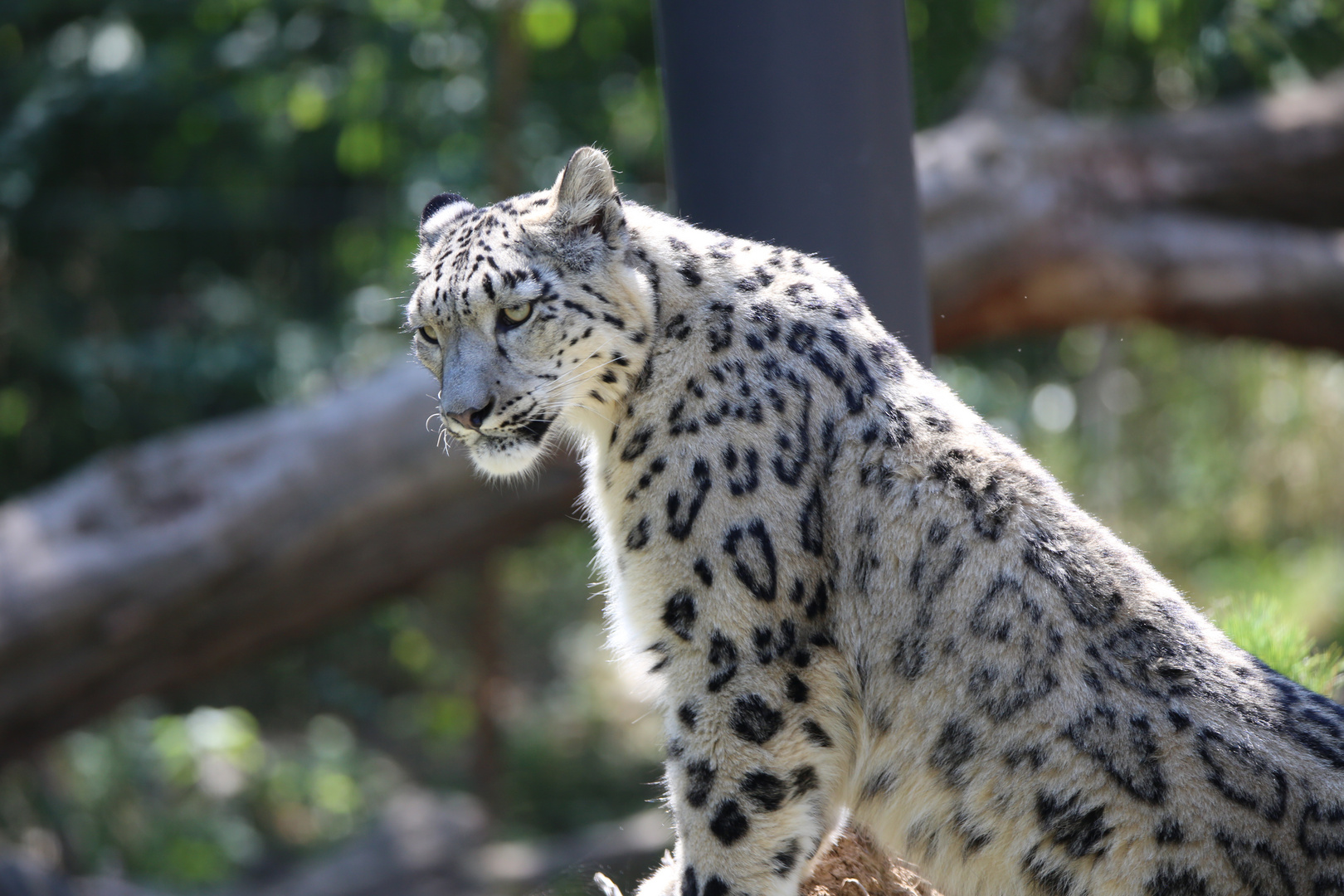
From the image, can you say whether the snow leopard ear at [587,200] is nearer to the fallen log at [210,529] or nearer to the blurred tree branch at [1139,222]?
the fallen log at [210,529]

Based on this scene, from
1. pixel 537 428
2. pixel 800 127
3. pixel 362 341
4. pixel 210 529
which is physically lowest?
pixel 210 529

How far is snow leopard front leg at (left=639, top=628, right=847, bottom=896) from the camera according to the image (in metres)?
3.71

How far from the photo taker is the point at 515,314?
13.3 ft

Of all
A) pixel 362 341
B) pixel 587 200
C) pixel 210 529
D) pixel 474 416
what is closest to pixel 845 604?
pixel 474 416

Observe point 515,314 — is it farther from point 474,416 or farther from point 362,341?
point 362,341

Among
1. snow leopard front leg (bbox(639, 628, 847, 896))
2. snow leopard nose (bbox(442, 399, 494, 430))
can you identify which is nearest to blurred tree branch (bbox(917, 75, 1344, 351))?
snow leopard nose (bbox(442, 399, 494, 430))

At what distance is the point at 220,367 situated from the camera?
44.4ft

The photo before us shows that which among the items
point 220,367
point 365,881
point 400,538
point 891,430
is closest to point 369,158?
point 220,367

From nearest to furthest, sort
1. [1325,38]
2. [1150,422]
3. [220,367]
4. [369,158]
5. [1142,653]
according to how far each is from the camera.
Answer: [1142,653] → [1325,38] → [369,158] → [220,367] → [1150,422]

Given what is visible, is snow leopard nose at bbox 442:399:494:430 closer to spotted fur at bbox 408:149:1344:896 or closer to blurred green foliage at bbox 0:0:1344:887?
spotted fur at bbox 408:149:1344:896

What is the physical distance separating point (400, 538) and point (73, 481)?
2.46 metres

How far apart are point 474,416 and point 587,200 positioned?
0.78 metres

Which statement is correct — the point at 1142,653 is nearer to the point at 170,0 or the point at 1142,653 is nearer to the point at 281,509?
the point at 281,509

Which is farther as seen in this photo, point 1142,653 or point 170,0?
point 170,0
